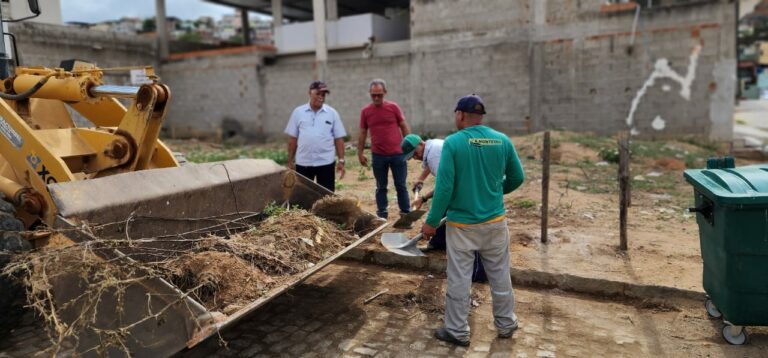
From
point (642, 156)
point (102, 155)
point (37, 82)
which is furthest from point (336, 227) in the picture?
point (642, 156)

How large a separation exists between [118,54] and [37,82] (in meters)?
15.5

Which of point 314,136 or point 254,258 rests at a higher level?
point 314,136

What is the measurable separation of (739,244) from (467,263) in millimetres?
1614

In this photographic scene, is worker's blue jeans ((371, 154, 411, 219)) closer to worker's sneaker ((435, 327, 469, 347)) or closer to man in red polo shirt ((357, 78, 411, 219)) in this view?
man in red polo shirt ((357, 78, 411, 219))

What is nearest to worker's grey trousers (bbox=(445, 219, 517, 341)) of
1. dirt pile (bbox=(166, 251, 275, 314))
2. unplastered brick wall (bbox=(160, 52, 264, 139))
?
dirt pile (bbox=(166, 251, 275, 314))

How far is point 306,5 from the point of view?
863 inches

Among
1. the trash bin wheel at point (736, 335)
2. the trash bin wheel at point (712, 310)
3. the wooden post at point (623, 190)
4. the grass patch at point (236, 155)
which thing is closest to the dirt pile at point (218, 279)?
the trash bin wheel at point (736, 335)

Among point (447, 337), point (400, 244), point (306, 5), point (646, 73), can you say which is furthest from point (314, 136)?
point (306, 5)

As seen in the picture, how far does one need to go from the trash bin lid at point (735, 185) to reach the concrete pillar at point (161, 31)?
19373 millimetres

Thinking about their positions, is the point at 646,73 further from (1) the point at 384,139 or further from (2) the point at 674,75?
(1) the point at 384,139

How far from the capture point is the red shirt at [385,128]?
232 inches

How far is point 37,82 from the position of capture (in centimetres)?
410

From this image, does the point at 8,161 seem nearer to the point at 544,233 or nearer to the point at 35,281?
the point at 35,281

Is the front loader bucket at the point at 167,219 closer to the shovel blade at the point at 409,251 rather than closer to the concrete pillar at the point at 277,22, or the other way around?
the shovel blade at the point at 409,251
